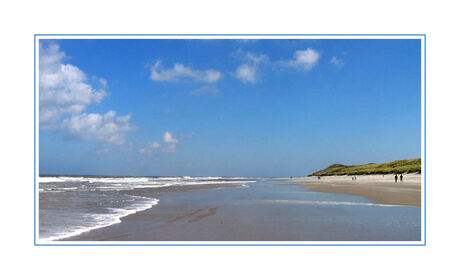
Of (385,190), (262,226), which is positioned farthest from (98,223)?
(385,190)

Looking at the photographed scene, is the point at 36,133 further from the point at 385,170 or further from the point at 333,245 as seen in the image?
the point at 385,170

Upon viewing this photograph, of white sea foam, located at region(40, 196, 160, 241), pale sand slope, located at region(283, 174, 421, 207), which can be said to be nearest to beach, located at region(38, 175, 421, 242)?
white sea foam, located at region(40, 196, 160, 241)

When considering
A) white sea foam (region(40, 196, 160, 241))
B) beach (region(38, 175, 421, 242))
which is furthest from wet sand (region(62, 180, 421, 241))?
white sea foam (region(40, 196, 160, 241))

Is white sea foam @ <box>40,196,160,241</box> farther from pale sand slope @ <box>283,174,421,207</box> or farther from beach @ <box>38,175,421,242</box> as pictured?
pale sand slope @ <box>283,174,421,207</box>

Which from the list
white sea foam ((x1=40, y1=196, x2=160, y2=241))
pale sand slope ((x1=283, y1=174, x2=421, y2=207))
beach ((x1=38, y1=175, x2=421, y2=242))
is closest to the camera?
beach ((x1=38, y1=175, x2=421, y2=242))

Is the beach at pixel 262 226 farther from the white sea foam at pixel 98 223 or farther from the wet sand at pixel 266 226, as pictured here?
the white sea foam at pixel 98 223

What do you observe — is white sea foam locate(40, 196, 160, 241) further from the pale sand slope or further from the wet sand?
the pale sand slope

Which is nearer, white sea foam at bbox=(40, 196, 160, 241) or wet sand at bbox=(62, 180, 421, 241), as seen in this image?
wet sand at bbox=(62, 180, 421, 241)

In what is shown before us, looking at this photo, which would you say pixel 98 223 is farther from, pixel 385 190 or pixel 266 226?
pixel 385 190

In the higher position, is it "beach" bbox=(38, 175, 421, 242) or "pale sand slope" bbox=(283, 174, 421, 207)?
"beach" bbox=(38, 175, 421, 242)

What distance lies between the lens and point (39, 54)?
6445 millimetres

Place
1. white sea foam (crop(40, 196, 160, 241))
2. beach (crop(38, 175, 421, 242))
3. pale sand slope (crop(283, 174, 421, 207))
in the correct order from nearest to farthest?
beach (crop(38, 175, 421, 242)) < white sea foam (crop(40, 196, 160, 241)) < pale sand slope (crop(283, 174, 421, 207))

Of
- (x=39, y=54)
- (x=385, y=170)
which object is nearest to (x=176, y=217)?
(x=39, y=54)

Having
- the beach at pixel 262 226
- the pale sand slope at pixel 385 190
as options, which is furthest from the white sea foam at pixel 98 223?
the pale sand slope at pixel 385 190
